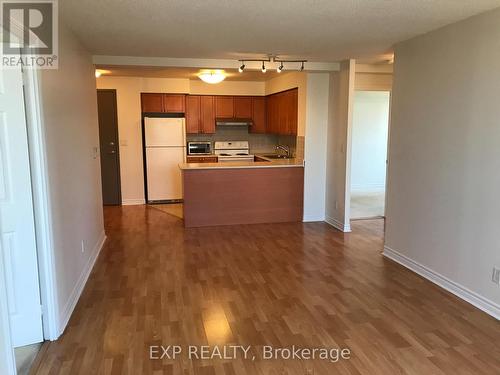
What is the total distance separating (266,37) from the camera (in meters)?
3.78

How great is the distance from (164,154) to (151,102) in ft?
3.23

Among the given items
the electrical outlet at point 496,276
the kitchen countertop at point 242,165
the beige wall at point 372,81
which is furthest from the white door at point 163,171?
the electrical outlet at point 496,276

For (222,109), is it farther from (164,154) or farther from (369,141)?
(369,141)

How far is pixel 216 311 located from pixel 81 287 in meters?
1.31

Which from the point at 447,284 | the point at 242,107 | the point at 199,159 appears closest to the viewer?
the point at 447,284

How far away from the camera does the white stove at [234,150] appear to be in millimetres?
7879

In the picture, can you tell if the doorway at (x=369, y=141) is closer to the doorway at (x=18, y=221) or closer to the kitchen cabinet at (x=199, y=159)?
the kitchen cabinet at (x=199, y=159)

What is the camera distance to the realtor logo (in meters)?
2.19

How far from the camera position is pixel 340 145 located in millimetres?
5520

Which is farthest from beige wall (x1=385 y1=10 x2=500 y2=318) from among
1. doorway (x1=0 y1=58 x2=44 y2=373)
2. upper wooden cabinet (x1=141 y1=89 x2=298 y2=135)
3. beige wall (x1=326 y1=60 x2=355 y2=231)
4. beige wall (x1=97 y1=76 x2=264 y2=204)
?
beige wall (x1=97 y1=76 x2=264 y2=204)

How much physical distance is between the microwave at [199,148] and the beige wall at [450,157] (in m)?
4.25

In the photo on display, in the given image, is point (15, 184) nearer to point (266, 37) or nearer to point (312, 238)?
point (266, 37)

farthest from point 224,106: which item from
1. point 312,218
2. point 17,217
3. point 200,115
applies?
point 17,217

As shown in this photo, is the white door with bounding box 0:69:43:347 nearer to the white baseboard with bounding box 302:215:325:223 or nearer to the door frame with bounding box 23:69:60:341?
the door frame with bounding box 23:69:60:341
